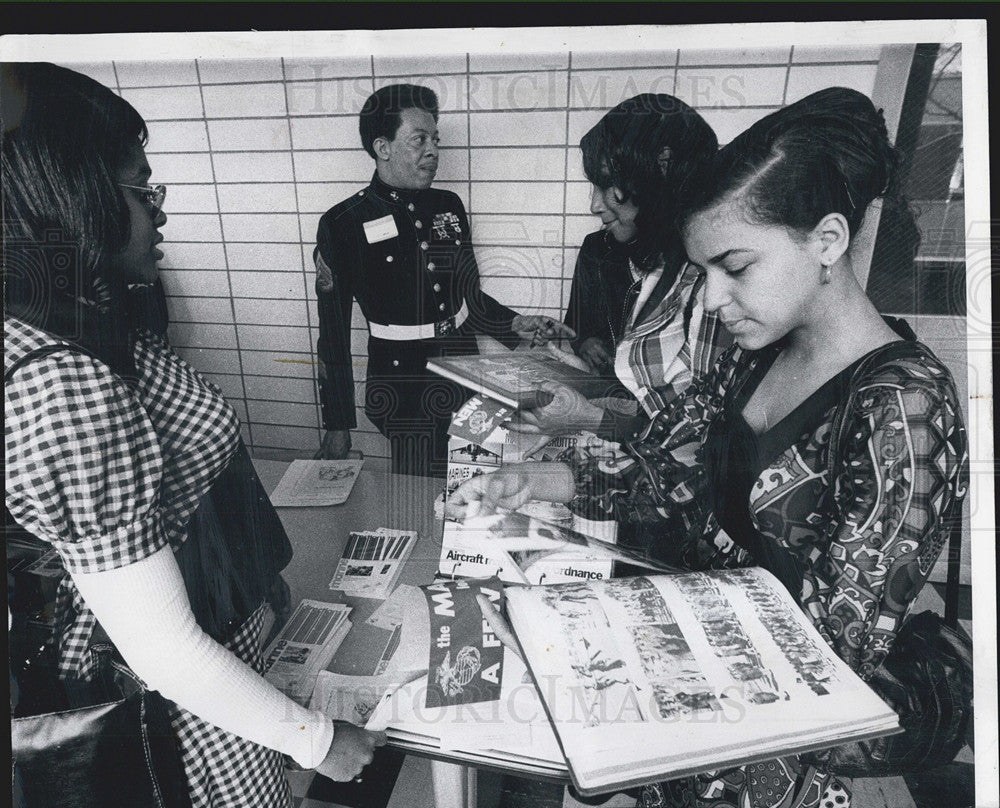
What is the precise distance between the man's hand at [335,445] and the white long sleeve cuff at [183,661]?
29cm

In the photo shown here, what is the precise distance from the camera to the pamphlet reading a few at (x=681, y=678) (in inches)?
29.8

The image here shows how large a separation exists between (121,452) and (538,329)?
1.72 feet

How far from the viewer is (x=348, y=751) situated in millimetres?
840

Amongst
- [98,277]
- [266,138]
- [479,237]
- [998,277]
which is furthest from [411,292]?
[998,277]

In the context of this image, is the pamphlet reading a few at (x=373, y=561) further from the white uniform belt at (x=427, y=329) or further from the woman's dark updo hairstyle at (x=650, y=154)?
the woman's dark updo hairstyle at (x=650, y=154)

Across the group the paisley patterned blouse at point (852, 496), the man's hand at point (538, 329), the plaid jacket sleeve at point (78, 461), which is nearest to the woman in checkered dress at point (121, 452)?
the plaid jacket sleeve at point (78, 461)

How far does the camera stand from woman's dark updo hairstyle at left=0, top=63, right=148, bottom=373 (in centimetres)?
78

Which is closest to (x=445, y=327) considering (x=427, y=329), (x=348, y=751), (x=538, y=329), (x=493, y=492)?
(x=427, y=329)

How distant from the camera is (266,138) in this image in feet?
2.97

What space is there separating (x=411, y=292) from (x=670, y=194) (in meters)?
0.36

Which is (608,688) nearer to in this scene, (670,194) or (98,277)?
(670,194)

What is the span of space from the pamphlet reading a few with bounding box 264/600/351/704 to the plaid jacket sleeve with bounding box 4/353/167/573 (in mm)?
318

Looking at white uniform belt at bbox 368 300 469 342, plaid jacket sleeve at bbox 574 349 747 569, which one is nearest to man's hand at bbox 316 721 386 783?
plaid jacket sleeve at bbox 574 349 747 569

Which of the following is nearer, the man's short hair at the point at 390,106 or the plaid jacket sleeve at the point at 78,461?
the plaid jacket sleeve at the point at 78,461
